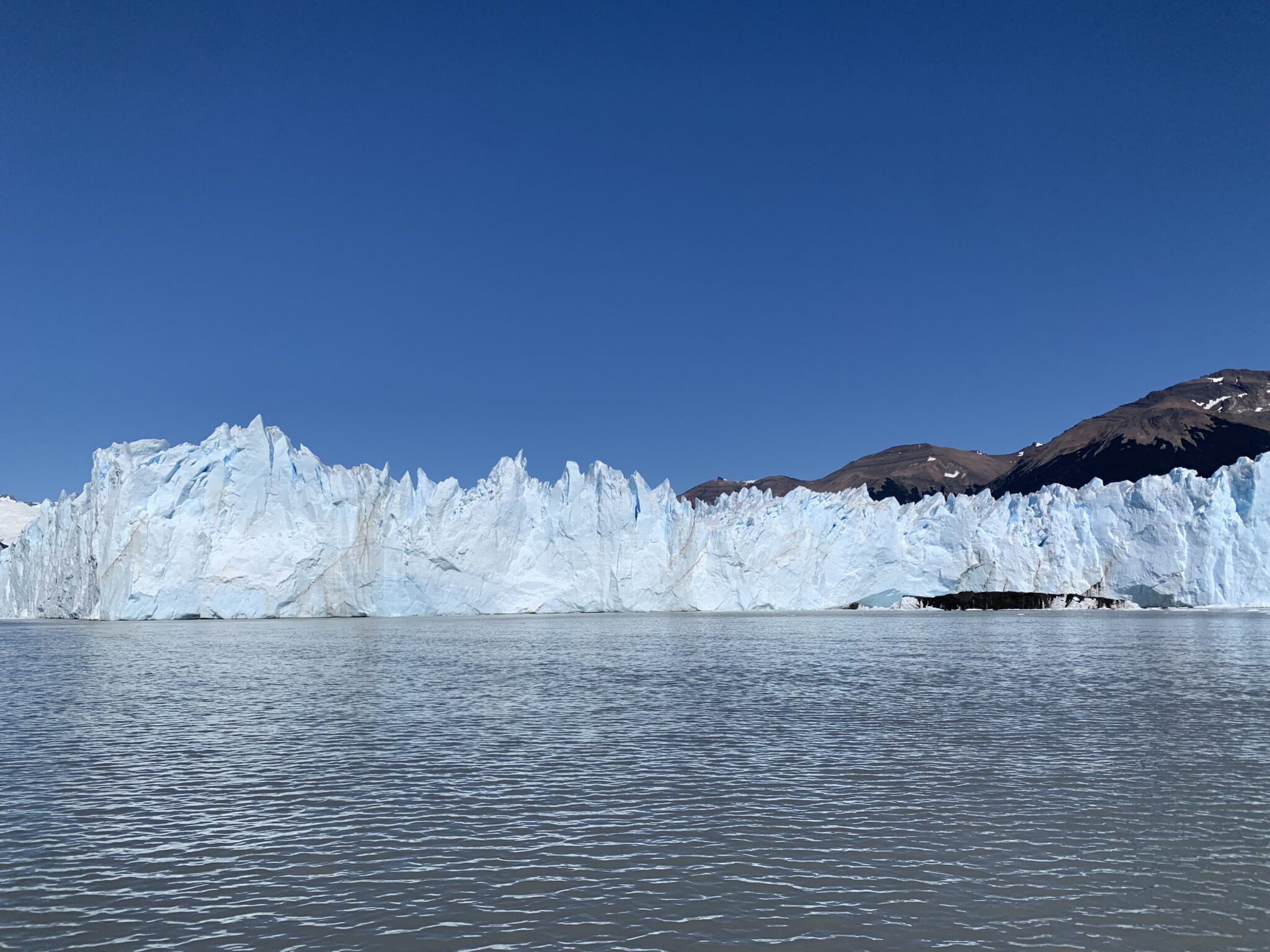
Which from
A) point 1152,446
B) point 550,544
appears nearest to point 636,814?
point 550,544

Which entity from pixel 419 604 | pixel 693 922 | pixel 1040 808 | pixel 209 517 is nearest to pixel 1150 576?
pixel 419 604

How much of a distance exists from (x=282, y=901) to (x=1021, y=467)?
205 m

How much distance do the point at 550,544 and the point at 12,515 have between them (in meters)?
118

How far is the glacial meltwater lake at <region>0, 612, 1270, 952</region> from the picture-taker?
6.77m

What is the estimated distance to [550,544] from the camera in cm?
6003

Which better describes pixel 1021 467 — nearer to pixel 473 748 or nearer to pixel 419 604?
pixel 419 604

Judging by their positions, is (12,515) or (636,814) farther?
(12,515)

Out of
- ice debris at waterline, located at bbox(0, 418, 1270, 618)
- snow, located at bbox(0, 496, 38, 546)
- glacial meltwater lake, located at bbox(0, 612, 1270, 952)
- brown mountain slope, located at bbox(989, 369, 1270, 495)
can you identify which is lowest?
glacial meltwater lake, located at bbox(0, 612, 1270, 952)

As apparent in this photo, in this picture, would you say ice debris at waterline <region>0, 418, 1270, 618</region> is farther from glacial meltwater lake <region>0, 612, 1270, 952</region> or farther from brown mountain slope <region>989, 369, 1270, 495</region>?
brown mountain slope <region>989, 369, 1270, 495</region>

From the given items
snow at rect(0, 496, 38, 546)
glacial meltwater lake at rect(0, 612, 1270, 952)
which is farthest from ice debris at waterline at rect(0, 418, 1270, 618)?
snow at rect(0, 496, 38, 546)

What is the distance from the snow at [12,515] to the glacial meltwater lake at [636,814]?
13444 cm

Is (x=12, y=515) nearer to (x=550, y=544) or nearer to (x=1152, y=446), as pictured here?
(x=550, y=544)

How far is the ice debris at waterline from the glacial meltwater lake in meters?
31.6

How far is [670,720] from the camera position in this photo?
15875mm
